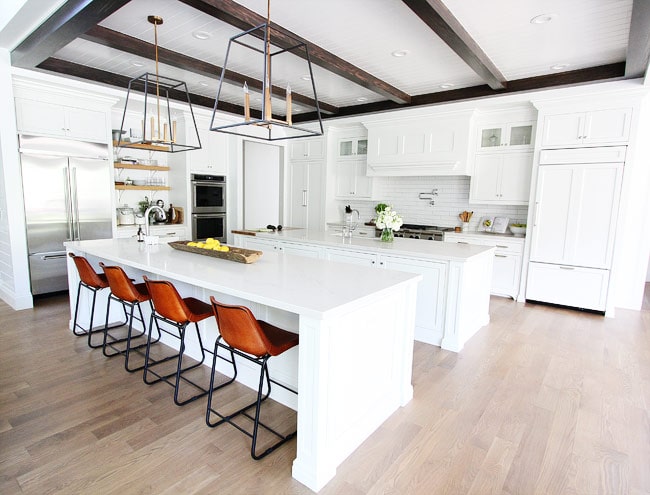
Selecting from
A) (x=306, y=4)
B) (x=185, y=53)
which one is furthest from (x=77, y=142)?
(x=306, y=4)

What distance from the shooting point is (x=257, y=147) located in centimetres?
788

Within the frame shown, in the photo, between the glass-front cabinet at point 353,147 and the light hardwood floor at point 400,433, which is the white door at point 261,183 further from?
the light hardwood floor at point 400,433

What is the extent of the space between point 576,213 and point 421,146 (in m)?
2.22

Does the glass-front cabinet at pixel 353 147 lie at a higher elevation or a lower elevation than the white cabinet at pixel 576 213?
higher

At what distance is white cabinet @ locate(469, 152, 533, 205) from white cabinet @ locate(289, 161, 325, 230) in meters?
2.65

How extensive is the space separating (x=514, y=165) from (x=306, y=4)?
3.55m

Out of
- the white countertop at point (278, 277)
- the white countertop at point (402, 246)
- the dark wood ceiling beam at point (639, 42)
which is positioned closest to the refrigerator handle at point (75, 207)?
the white countertop at point (278, 277)

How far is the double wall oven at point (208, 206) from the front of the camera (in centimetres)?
609

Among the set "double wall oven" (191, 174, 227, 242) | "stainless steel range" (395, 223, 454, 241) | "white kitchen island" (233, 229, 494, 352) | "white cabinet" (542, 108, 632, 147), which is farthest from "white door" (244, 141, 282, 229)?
"white cabinet" (542, 108, 632, 147)

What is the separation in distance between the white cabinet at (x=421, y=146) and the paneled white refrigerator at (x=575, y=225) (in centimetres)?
110

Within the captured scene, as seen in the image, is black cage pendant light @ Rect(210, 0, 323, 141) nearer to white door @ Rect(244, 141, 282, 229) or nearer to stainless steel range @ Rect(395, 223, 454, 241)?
white door @ Rect(244, 141, 282, 229)

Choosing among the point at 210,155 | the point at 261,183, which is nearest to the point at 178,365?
the point at 210,155

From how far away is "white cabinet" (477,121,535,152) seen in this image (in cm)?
500

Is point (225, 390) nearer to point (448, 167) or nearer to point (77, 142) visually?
point (77, 142)
